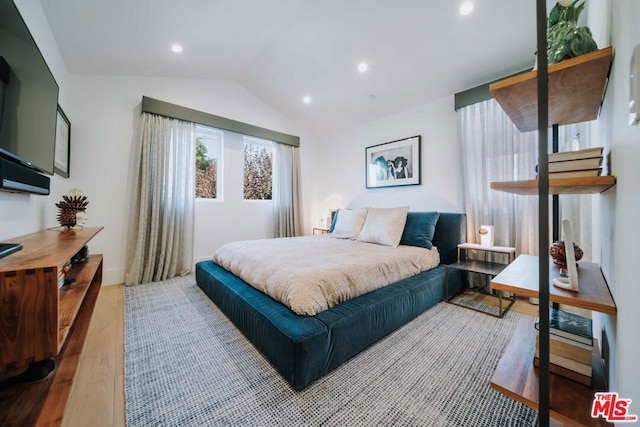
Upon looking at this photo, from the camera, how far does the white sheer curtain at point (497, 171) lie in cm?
242

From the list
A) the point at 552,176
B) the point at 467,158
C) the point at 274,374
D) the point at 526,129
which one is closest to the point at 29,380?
the point at 274,374

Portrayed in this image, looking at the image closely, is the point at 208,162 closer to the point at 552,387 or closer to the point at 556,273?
the point at 556,273

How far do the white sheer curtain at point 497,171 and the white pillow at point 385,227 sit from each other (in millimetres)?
841

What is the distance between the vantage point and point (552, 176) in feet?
2.85

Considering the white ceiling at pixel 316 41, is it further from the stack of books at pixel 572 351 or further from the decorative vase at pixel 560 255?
the stack of books at pixel 572 351

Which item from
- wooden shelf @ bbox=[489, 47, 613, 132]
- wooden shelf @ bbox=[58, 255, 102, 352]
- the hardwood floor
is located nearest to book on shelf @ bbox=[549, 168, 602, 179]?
wooden shelf @ bbox=[489, 47, 613, 132]

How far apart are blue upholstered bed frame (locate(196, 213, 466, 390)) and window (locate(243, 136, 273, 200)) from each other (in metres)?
2.11

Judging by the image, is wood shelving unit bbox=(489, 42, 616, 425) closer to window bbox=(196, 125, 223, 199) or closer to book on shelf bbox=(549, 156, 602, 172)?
book on shelf bbox=(549, 156, 602, 172)

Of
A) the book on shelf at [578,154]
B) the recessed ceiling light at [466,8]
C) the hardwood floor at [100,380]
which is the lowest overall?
the hardwood floor at [100,380]

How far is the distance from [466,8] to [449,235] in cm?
215

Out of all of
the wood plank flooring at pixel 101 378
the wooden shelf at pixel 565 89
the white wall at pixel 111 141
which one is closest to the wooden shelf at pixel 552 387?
the wooden shelf at pixel 565 89

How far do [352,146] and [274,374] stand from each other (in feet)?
12.3

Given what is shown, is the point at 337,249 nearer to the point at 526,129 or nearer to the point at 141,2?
the point at 526,129

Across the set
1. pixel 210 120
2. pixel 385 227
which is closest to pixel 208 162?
pixel 210 120
